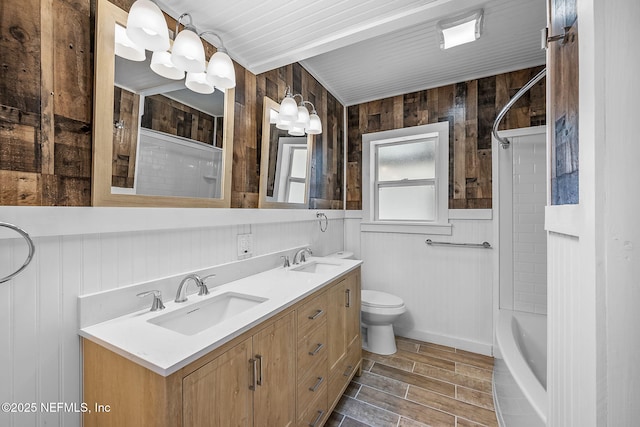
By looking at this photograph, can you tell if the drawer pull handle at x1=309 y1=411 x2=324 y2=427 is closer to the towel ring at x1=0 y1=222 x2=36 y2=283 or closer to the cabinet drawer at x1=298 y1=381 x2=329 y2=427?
the cabinet drawer at x1=298 y1=381 x2=329 y2=427

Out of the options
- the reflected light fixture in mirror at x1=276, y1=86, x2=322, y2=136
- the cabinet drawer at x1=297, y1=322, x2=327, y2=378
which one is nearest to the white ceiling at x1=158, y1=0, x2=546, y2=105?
the reflected light fixture in mirror at x1=276, y1=86, x2=322, y2=136

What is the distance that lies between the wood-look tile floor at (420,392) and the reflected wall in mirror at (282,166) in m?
1.47

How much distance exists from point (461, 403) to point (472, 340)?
83 cm

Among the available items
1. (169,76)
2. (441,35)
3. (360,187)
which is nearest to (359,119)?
(360,187)

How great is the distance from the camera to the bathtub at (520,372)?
1234 millimetres

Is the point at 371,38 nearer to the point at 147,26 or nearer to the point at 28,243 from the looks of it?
the point at 147,26

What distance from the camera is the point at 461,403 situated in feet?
5.83

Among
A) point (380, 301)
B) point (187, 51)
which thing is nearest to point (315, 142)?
point (187, 51)

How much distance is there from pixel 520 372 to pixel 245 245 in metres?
1.73

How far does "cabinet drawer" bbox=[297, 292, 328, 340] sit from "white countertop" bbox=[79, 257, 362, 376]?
0.08 meters

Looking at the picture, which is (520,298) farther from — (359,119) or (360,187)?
(359,119)

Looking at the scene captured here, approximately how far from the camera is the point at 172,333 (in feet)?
3.01

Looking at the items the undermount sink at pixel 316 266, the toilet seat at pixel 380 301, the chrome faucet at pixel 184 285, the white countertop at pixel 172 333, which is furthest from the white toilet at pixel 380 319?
the chrome faucet at pixel 184 285

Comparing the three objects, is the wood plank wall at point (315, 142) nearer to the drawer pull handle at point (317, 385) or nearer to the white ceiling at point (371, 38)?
the white ceiling at point (371, 38)
